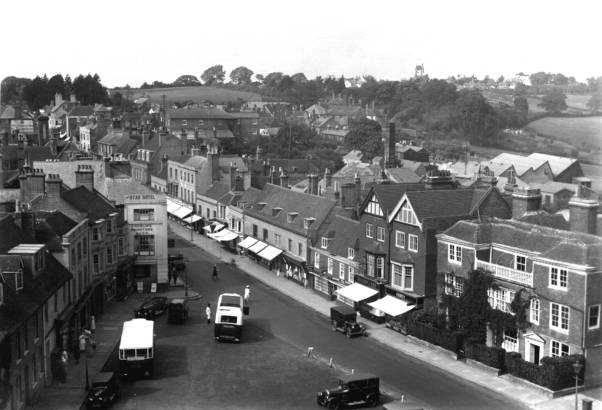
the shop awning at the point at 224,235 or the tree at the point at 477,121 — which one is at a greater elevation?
the tree at the point at 477,121

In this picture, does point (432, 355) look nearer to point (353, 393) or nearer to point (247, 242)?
point (353, 393)

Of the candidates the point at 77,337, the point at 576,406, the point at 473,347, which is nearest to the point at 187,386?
the point at 77,337

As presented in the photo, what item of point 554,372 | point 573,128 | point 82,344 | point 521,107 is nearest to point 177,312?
point 82,344

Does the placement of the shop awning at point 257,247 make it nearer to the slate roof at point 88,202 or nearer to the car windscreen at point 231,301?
the slate roof at point 88,202

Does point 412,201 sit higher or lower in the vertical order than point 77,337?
higher

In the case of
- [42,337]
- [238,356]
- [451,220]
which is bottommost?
[238,356]

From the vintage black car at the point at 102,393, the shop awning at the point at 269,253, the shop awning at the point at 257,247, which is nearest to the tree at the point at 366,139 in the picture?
the shop awning at the point at 257,247

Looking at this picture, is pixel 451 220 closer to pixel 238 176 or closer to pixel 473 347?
pixel 473 347
